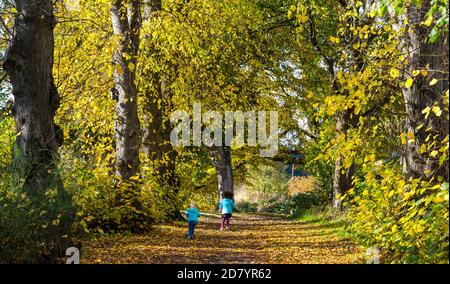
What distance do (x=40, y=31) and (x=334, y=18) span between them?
13.9 meters

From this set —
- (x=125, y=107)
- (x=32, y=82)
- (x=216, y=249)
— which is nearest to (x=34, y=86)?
(x=32, y=82)

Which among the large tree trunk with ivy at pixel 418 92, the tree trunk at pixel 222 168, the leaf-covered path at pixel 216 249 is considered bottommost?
the leaf-covered path at pixel 216 249

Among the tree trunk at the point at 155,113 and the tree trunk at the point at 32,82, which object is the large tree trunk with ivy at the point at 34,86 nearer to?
the tree trunk at the point at 32,82

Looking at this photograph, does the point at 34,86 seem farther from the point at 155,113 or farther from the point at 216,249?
the point at 155,113

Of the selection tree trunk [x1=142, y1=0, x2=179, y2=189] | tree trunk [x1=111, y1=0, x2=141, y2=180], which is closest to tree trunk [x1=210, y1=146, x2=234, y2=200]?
tree trunk [x1=142, y1=0, x2=179, y2=189]

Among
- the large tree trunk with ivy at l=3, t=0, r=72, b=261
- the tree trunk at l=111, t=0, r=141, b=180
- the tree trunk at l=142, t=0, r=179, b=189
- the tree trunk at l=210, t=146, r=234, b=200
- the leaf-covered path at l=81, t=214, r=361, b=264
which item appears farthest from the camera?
the tree trunk at l=210, t=146, r=234, b=200

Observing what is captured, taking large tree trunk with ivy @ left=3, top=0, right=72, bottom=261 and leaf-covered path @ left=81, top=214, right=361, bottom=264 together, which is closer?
large tree trunk with ivy @ left=3, top=0, right=72, bottom=261

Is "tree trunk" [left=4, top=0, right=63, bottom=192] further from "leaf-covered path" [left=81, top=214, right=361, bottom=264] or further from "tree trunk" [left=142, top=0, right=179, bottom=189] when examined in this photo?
"tree trunk" [left=142, top=0, right=179, bottom=189]

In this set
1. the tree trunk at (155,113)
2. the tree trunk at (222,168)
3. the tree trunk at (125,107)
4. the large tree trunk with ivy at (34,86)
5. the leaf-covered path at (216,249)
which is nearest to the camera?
the large tree trunk with ivy at (34,86)

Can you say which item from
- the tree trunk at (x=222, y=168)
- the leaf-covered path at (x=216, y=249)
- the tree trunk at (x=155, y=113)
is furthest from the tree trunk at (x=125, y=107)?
the tree trunk at (x=222, y=168)

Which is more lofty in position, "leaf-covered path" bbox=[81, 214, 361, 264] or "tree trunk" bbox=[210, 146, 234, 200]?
"tree trunk" bbox=[210, 146, 234, 200]

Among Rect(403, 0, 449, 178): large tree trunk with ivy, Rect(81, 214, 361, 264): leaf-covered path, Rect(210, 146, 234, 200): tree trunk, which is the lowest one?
Rect(81, 214, 361, 264): leaf-covered path

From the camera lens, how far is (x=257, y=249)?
13.1m

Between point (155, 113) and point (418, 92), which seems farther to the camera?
point (155, 113)
